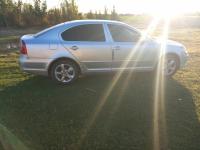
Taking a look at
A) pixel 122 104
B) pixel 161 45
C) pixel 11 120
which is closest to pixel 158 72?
pixel 161 45

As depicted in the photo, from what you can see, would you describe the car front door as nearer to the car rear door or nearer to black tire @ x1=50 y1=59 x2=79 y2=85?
the car rear door

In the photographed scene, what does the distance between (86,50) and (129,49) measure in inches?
45.6

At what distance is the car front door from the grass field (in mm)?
483

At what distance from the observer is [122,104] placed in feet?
26.1

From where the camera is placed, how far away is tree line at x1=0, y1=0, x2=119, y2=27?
25.6 meters

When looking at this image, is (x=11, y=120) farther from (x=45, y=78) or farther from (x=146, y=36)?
(x=146, y=36)

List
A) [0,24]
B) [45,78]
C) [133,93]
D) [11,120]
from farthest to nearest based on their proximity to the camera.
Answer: [0,24] < [45,78] < [133,93] < [11,120]

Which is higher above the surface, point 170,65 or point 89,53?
point 89,53

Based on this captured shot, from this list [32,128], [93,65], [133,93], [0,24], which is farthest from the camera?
[0,24]

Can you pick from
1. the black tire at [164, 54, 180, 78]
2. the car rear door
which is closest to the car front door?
the car rear door

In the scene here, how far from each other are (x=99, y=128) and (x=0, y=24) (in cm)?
2073

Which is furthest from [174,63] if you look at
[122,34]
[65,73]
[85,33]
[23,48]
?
[23,48]

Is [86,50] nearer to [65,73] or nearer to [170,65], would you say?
[65,73]

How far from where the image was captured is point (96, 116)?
7.13 m
